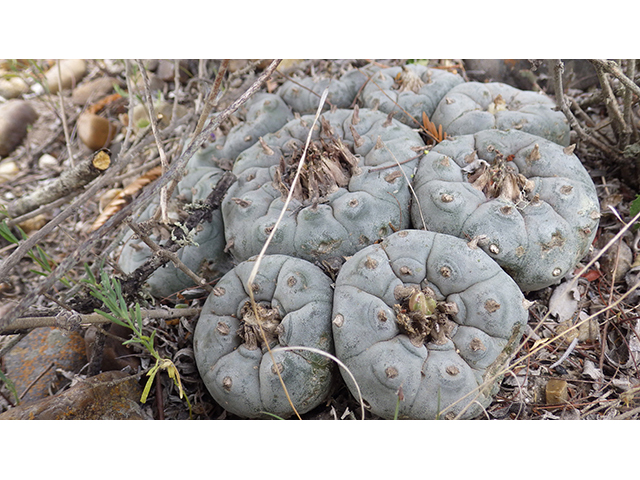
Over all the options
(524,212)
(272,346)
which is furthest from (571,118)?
(272,346)

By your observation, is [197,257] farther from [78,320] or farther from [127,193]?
[127,193]

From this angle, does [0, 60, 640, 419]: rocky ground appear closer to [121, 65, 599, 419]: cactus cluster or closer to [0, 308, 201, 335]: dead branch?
[0, 308, 201, 335]: dead branch

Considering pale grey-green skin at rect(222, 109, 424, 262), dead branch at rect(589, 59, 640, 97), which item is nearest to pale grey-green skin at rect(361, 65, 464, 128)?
pale grey-green skin at rect(222, 109, 424, 262)

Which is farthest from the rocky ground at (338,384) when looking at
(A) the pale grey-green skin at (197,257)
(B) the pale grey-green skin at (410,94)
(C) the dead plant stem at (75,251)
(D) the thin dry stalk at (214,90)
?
(D) the thin dry stalk at (214,90)

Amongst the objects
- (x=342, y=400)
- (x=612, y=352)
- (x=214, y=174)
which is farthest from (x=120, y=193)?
(x=612, y=352)

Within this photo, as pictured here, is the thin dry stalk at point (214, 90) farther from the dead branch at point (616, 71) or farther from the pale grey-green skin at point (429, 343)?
the dead branch at point (616, 71)

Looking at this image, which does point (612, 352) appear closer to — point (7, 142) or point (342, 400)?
point (342, 400)
